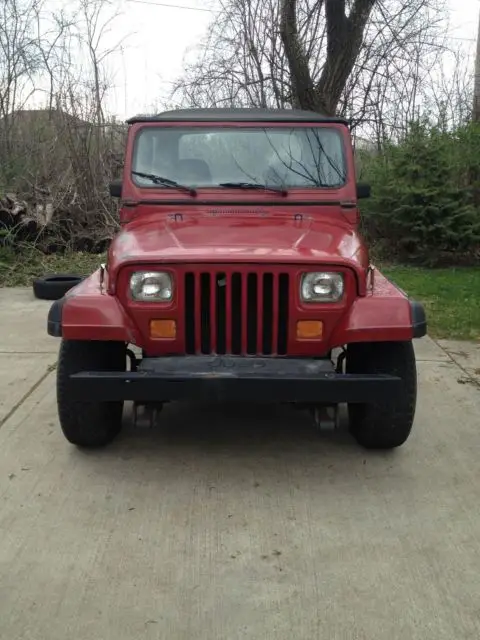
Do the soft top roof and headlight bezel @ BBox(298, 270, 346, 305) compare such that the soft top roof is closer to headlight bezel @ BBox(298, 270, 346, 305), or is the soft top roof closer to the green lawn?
headlight bezel @ BBox(298, 270, 346, 305)

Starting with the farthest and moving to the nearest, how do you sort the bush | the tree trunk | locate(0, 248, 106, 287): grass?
the tree trunk < the bush < locate(0, 248, 106, 287): grass

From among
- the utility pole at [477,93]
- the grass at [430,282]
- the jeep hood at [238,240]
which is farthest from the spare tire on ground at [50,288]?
the utility pole at [477,93]

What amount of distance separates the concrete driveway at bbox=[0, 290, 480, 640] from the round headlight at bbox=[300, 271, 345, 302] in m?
0.92

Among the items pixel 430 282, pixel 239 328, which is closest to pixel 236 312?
pixel 239 328

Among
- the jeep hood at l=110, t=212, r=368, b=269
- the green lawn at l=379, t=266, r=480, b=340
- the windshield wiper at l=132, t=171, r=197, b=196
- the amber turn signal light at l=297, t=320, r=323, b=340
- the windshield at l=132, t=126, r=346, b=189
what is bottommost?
the green lawn at l=379, t=266, r=480, b=340

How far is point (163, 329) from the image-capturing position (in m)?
3.15

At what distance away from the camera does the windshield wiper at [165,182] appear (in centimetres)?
405

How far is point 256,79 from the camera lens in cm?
1369

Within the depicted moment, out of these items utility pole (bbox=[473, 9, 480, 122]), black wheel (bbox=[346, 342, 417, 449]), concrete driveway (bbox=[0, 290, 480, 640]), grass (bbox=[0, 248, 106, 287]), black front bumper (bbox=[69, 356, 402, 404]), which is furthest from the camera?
utility pole (bbox=[473, 9, 480, 122])

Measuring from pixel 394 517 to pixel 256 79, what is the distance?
12180 mm

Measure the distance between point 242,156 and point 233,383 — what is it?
1.75 meters

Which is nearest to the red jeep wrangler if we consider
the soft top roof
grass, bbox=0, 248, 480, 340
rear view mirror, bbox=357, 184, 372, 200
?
rear view mirror, bbox=357, 184, 372, 200

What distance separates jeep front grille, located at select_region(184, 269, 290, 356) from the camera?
3.11 meters

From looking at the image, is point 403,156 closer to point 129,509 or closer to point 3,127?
point 3,127
